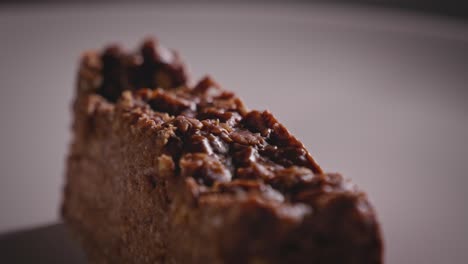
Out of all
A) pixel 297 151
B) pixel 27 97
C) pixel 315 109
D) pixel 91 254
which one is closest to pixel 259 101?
pixel 315 109

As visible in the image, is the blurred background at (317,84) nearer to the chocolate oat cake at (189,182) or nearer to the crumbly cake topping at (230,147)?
the chocolate oat cake at (189,182)

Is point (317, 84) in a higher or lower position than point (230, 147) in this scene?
lower

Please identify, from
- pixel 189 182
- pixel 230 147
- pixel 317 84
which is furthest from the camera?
pixel 317 84

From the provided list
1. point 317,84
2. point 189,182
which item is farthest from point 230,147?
point 317,84

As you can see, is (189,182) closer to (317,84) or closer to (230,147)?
(230,147)

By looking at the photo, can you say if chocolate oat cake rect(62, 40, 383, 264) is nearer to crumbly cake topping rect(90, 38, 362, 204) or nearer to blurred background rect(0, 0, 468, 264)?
crumbly cake topping rect(90, 38, 362, 204)

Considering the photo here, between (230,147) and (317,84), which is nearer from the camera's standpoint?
(230,147)
